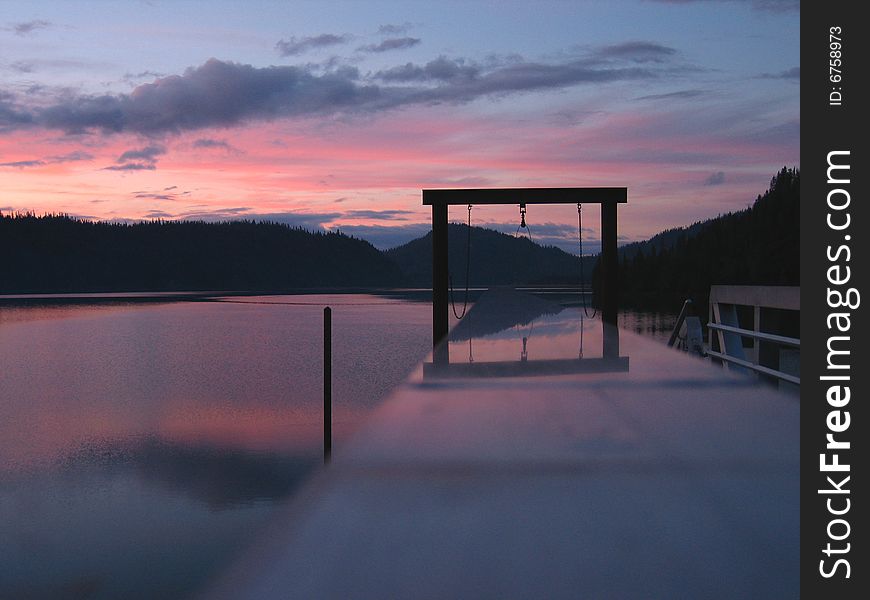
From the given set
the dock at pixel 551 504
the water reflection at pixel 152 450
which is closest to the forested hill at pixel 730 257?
the water reflection at pixel 152 450

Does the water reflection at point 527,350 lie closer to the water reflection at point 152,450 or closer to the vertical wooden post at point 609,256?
the vertical wooden post at point 609,256

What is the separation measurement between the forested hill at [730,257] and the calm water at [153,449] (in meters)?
69.3

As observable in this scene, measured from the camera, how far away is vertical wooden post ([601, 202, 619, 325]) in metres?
13.5

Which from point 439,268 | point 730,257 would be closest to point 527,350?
point 439,268

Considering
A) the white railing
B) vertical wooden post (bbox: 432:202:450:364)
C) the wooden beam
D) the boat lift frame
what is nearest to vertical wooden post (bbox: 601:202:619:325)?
the boat lift frame

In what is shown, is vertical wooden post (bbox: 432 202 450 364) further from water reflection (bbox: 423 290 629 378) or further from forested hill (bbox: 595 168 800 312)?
forested hill (bbox: 595 168 800 312)

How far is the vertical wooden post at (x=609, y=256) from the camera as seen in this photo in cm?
1353

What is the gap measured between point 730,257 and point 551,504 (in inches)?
4295

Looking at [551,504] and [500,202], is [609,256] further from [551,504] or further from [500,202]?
[551,504]

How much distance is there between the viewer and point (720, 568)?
329 centimetres

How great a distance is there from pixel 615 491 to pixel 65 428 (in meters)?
18.5

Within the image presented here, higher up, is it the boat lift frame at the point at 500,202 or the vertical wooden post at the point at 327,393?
the boat lift frame at the point at 500,202
